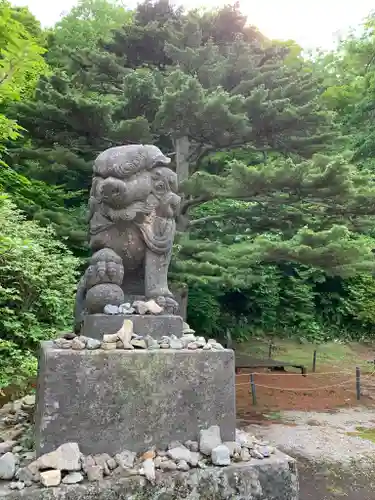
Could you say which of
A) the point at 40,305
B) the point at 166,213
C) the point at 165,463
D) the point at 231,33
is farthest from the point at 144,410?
the point at 231,33

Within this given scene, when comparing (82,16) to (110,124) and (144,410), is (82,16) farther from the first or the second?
(144,410)

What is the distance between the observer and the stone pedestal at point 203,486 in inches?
82.2

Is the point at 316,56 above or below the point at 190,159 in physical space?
above

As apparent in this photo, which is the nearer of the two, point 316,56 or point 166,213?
point 166,213

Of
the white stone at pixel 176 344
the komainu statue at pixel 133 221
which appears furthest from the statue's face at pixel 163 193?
the white stone at pixel 176 344

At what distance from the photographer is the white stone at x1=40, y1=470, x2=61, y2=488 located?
209 cm

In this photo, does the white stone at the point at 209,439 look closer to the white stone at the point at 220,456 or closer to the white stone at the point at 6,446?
the white stone at the point at 220,456

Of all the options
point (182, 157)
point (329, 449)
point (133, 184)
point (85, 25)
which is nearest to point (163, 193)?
point (133, 184)

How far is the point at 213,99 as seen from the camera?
19.9 feet

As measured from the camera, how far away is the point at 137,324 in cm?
266

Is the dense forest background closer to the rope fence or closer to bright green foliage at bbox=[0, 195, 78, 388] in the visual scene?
bright green foliage at bbox=[0, 195, 78, 388]

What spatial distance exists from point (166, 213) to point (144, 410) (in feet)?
3.93

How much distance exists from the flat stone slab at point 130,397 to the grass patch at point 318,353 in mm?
7172

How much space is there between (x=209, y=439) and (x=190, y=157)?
6078mm
